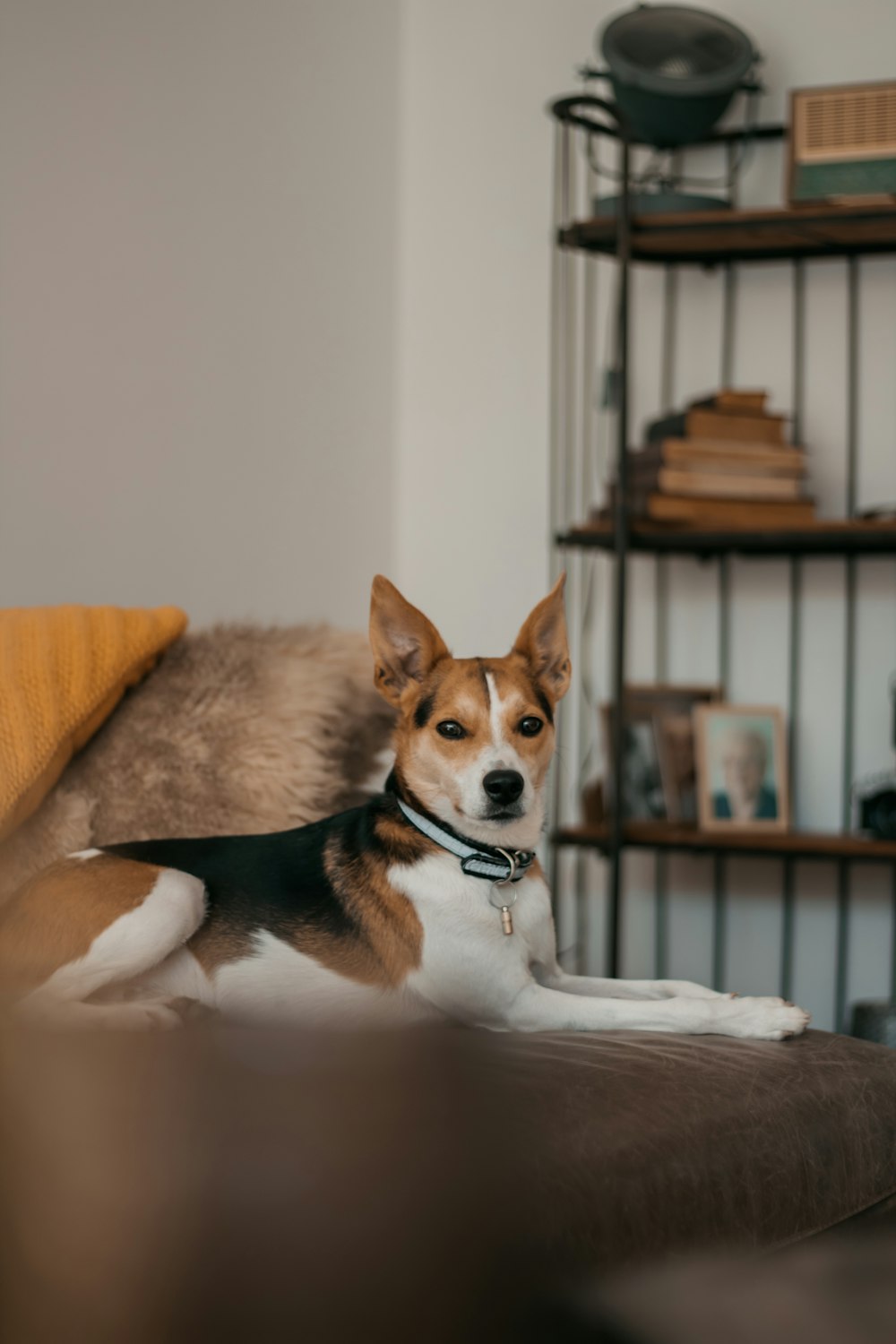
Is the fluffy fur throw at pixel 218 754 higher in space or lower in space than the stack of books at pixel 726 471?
lower

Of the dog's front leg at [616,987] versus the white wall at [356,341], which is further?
the white wall at [356,341]

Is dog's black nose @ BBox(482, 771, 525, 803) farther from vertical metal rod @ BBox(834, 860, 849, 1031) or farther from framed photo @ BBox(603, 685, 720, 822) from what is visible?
vertical metal rod @ BBox(834, 860, 849, 1031)

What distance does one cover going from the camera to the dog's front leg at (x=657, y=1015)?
3.73 ft

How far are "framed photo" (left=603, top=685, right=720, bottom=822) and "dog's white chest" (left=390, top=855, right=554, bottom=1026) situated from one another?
4.36 feet

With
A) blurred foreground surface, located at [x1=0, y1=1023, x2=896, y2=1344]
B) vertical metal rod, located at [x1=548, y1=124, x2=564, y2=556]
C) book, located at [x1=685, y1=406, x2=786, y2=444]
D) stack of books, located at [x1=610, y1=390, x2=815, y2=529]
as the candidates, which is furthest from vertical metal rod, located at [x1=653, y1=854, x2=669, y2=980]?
blurred foreground surface, located at [x1=0, y1=1023, x2=896, y2=1344]

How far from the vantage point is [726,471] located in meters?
2.45

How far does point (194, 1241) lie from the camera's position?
23.6 inches

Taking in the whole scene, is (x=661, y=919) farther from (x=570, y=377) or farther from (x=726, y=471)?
(x=570, y=377)

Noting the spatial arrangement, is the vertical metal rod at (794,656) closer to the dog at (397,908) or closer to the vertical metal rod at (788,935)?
the vertical metal rod at (788,935)

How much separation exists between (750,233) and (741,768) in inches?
41.7

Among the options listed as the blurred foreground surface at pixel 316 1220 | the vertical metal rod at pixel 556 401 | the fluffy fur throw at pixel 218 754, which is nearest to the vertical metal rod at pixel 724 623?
the vertical metal rod at pixel 556 401

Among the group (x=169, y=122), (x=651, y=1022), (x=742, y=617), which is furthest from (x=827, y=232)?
(x=651, y=1022)

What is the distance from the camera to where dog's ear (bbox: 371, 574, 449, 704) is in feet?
4.23

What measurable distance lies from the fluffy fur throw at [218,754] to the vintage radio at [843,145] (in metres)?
1.44
